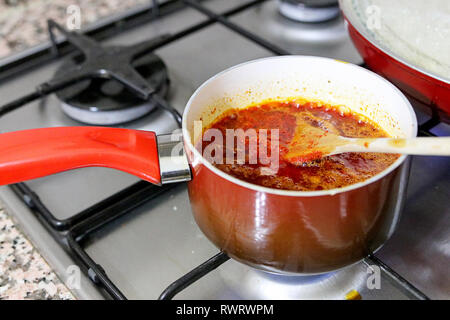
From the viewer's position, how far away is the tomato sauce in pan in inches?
18.2

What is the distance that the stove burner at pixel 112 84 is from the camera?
63 centimetres

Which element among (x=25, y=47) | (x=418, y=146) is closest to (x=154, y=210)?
(x=418, y=146)

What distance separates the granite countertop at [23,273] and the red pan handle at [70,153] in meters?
0.09

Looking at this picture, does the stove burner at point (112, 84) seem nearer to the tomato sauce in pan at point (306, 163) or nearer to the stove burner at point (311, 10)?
the tomato sauce in pan at point (306, 163)

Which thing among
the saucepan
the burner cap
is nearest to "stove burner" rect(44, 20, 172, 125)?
the burner cap

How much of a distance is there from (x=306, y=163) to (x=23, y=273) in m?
0.28

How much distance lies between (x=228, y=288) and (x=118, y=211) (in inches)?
5.5

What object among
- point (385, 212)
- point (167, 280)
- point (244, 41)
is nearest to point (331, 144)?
point (385, 212)

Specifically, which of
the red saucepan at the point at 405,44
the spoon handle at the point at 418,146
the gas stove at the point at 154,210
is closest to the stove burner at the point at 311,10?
the gas stove at the point at 154,210

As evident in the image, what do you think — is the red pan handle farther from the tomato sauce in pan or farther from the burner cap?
the burner cap

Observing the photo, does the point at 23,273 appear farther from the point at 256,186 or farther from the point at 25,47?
the point at 25,47

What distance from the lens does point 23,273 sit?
1.60ft

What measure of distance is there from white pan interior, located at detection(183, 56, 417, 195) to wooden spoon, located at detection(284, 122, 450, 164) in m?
0.04

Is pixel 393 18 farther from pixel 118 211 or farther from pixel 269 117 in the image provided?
pixel 118 211
